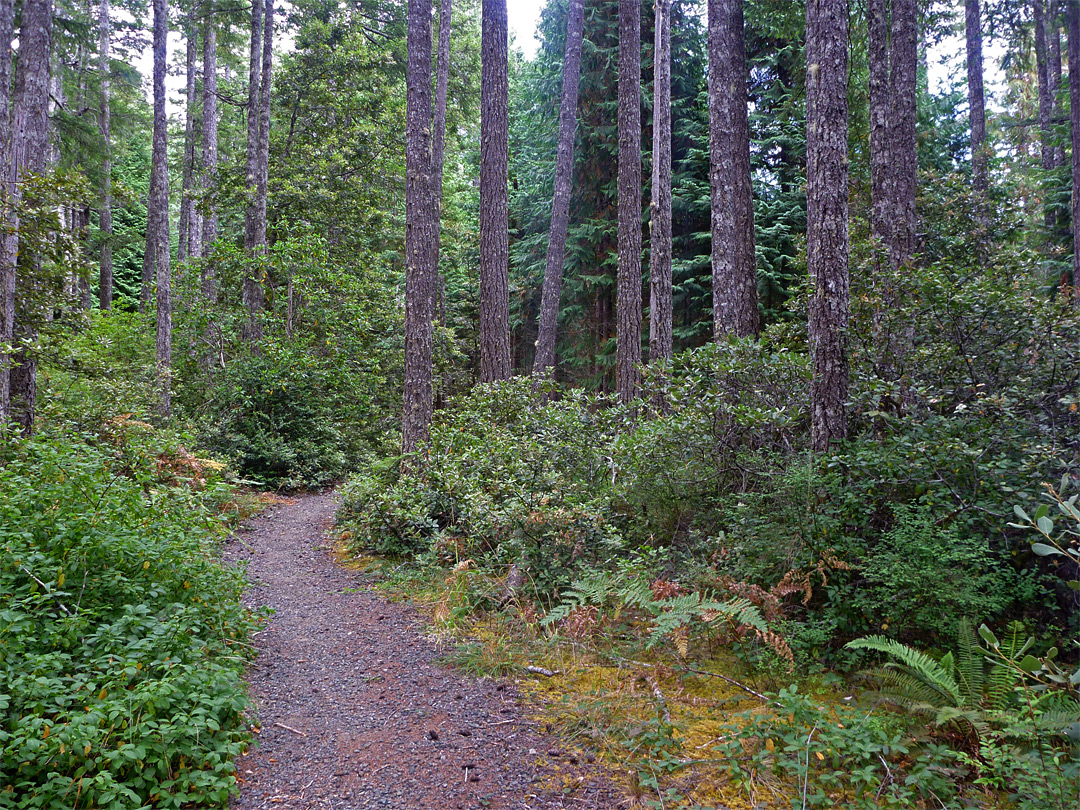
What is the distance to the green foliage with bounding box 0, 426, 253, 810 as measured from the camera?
2791 millimetres

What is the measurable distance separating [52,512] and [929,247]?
12.2 metres

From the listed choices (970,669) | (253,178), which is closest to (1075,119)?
(970,669)

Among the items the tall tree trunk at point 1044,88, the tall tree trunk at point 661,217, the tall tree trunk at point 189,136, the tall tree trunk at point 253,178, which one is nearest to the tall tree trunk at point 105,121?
the tall tree trunk at point 189,136

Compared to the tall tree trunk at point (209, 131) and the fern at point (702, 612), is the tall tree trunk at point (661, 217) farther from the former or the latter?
the tall tree trunk at point (209, 131)

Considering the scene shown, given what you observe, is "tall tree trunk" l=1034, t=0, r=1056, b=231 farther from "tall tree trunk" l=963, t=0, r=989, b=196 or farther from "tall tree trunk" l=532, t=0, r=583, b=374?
"tall tree trunk" l=532, t=0, r=583, b=374

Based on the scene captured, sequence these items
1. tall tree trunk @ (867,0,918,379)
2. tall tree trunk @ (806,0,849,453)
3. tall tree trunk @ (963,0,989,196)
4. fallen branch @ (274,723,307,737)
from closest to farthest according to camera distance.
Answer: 1. fallen branch @ (274,723,307,737)
2. tall tree trunk @ (806,0,849,453)
3. tall tree trunk @ (867,0,918,379)
4. tall tree trunk @ (963,0,989,196)

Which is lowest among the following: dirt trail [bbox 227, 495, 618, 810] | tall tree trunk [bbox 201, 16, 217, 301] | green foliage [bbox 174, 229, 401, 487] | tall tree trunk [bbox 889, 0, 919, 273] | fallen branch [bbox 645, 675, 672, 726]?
dirt trail [bbox 227, 495, 618, 810]

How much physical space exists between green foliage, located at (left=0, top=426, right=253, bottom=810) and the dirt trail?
313mm

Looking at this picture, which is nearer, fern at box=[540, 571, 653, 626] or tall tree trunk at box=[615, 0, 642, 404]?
fern at box=[540, 571, 653, 626]

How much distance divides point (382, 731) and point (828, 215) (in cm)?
506

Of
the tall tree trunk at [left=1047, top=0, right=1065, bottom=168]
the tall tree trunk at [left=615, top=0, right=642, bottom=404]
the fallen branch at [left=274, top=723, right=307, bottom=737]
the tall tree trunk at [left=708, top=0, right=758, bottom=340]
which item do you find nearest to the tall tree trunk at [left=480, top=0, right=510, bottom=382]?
the tall tree trunk at [left=615, top=0, right=642, bottom=404]

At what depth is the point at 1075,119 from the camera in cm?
1508

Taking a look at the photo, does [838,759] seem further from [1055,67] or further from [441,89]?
[1055,67]

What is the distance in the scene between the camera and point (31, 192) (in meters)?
8.41
